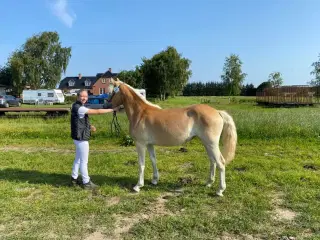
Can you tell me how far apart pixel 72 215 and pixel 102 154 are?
4.36 metres

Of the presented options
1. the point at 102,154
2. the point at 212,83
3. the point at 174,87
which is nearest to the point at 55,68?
the point at 174,87

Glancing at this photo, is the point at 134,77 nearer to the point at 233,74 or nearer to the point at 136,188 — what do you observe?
the point at 233,74

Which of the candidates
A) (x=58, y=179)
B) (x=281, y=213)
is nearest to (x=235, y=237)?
(x=281, y=213)

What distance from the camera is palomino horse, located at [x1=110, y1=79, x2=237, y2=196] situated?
5.39 metres

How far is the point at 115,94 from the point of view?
19.7 ft

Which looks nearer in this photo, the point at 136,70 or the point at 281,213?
the point at 281,213

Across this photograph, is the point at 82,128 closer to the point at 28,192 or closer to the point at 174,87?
the point at 28,192

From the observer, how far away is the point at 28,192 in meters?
5.60

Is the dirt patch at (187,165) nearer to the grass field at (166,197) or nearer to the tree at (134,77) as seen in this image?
the grass field at (166,197)

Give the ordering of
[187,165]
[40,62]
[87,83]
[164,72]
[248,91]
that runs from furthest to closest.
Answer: [87,83], [248,91], [40,62], [164,72], [187,165]

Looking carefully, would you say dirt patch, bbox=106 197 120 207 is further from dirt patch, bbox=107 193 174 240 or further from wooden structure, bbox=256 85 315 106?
wooden structure, bbox=256 85 315 106

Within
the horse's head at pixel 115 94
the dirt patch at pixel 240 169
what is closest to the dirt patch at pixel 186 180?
the dirt patch at pixel 240 169

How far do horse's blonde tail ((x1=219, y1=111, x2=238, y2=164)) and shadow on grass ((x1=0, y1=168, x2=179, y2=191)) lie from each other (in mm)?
1262

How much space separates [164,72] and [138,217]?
45881 mm
